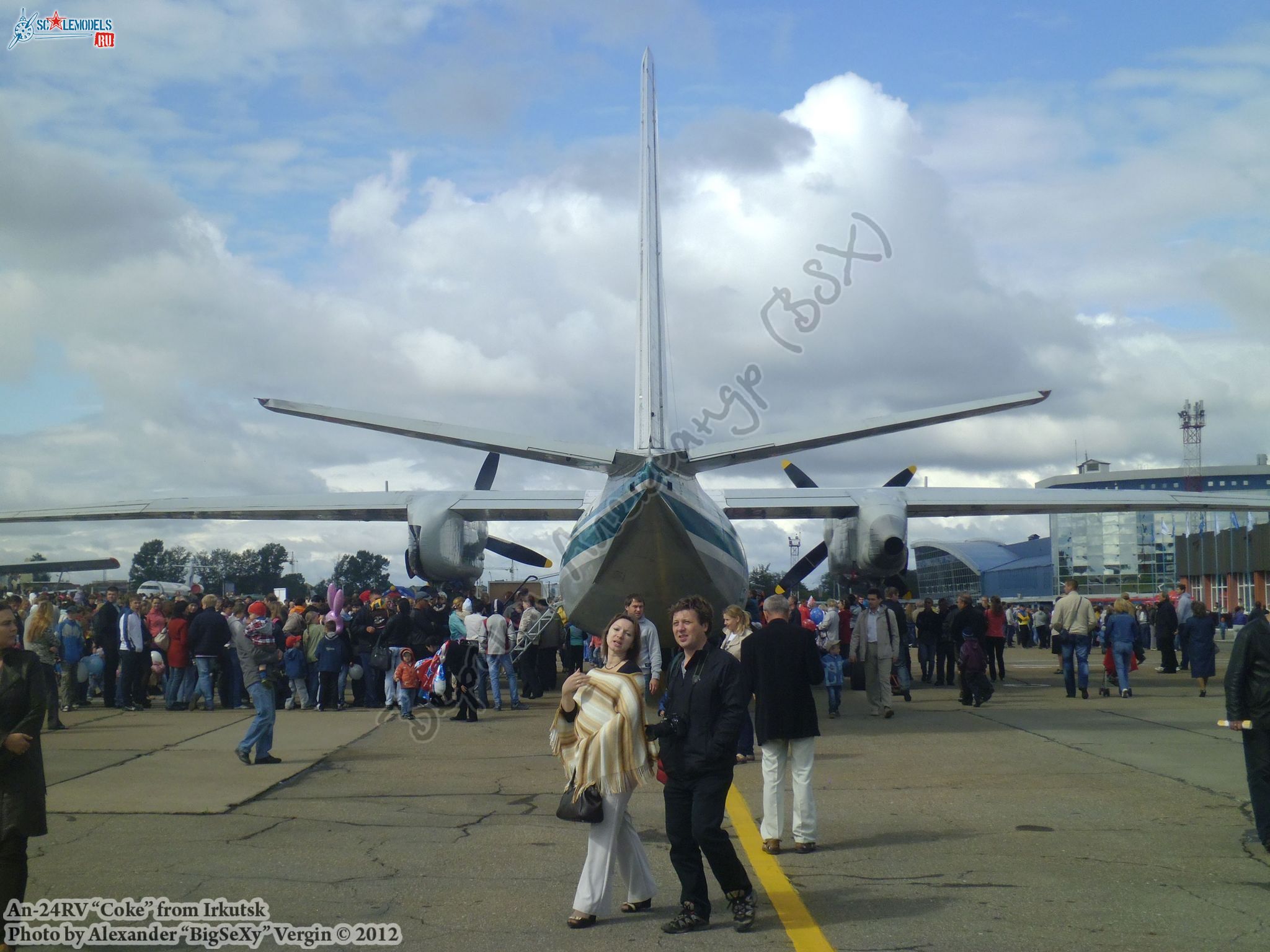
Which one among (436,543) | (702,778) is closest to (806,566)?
(436,543)

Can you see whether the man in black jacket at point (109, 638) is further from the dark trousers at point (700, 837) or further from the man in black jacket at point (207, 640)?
the dark trousers at point (700, 837)

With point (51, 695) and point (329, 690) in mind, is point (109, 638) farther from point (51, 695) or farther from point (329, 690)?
point (329, 690)

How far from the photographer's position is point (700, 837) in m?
5.46

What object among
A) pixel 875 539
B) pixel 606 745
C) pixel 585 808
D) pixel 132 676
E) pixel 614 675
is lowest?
pixel 132 676

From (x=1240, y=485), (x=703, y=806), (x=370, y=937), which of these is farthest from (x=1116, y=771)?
(x=1240, y=485)

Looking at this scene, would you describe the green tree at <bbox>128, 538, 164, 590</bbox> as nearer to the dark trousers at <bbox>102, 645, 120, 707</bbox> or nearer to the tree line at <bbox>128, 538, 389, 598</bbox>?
the tree line at <bbox>128, 538, 389, 598</bbox>

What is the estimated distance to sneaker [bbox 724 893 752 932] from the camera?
554cm

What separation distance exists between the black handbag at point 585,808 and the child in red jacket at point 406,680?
9.77 metres

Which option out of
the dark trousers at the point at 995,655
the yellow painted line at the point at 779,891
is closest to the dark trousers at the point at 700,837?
the yellow painted line at the point at 779,891

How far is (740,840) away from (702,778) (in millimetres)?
2427

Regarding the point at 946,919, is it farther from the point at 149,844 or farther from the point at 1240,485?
the point at 1240,485

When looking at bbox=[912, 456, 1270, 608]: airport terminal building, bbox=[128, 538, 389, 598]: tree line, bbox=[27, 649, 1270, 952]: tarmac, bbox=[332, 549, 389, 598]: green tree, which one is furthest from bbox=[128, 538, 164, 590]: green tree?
bbox=[27, 649, 1270, 952]: tarmac

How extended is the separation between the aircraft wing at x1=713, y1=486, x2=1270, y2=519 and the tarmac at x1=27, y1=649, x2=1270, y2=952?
7606mm

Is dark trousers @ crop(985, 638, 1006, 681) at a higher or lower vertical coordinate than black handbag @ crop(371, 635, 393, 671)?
lower
